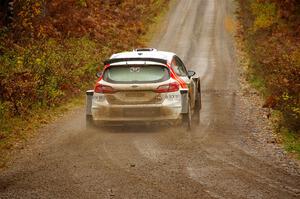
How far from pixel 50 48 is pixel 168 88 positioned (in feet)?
38.8

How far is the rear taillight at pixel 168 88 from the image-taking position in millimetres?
12047

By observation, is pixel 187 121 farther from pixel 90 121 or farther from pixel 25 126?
pixel 25 126

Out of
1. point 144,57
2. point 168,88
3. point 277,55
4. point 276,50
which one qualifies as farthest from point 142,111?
point 276,50

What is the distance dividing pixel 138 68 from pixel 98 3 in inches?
1017

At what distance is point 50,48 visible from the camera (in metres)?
22.9

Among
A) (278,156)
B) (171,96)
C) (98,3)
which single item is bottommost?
(278,156)

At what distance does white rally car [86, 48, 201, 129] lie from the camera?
12.0 metres

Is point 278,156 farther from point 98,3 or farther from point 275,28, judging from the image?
point 98,3

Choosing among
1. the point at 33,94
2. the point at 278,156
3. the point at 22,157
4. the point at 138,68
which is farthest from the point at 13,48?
the point at 278,156

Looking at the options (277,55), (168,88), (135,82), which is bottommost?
(168,88)

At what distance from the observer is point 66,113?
15883 millimetres

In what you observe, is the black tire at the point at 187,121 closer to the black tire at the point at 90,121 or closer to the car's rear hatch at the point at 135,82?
the car's rear hatch at the point at 135,82

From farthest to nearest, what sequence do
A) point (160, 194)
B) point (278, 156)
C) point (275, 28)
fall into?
point (275, 28) < point (278, 156) < point (160, 194)

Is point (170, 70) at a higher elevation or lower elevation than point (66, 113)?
higher
